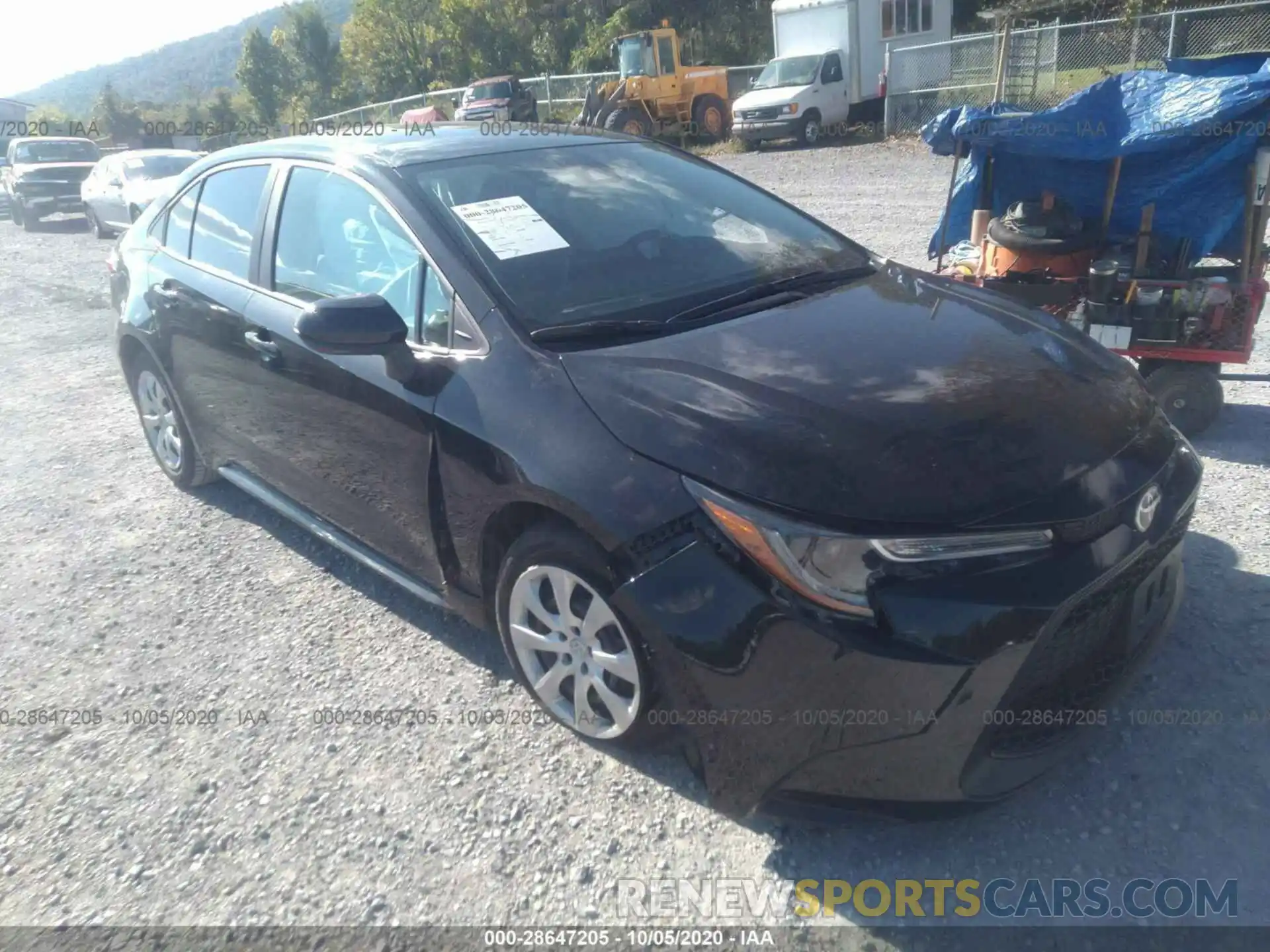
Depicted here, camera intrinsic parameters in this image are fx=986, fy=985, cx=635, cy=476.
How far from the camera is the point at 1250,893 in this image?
2.26m

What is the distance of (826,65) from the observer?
20531mm

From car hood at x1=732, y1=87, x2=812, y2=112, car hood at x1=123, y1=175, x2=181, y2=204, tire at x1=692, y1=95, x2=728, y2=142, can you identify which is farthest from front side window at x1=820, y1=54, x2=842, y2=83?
car hood at x1=123, y1=175, x2=181, y2=204

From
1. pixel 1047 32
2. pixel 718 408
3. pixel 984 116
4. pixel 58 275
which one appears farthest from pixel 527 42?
pixel 718 408

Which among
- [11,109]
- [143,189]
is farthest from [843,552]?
[11,109]

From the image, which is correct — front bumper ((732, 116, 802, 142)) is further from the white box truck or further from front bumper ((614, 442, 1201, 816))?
front bumper ((614, 442, 1201, 816))

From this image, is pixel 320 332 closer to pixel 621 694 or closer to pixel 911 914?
pixel 621 694

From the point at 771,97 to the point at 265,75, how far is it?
2404 inches

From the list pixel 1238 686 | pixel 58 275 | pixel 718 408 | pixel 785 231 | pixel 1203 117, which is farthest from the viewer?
pixel 58 275

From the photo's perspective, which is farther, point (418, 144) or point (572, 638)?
point (418, 144)

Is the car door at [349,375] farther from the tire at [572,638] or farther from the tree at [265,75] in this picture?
the tree at [265,75]

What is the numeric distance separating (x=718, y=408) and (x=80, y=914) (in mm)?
2092

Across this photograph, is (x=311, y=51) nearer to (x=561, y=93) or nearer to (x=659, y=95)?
(x=561, y=93)

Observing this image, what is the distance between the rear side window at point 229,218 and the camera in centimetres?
397

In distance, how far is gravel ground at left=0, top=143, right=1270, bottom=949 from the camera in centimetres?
246
